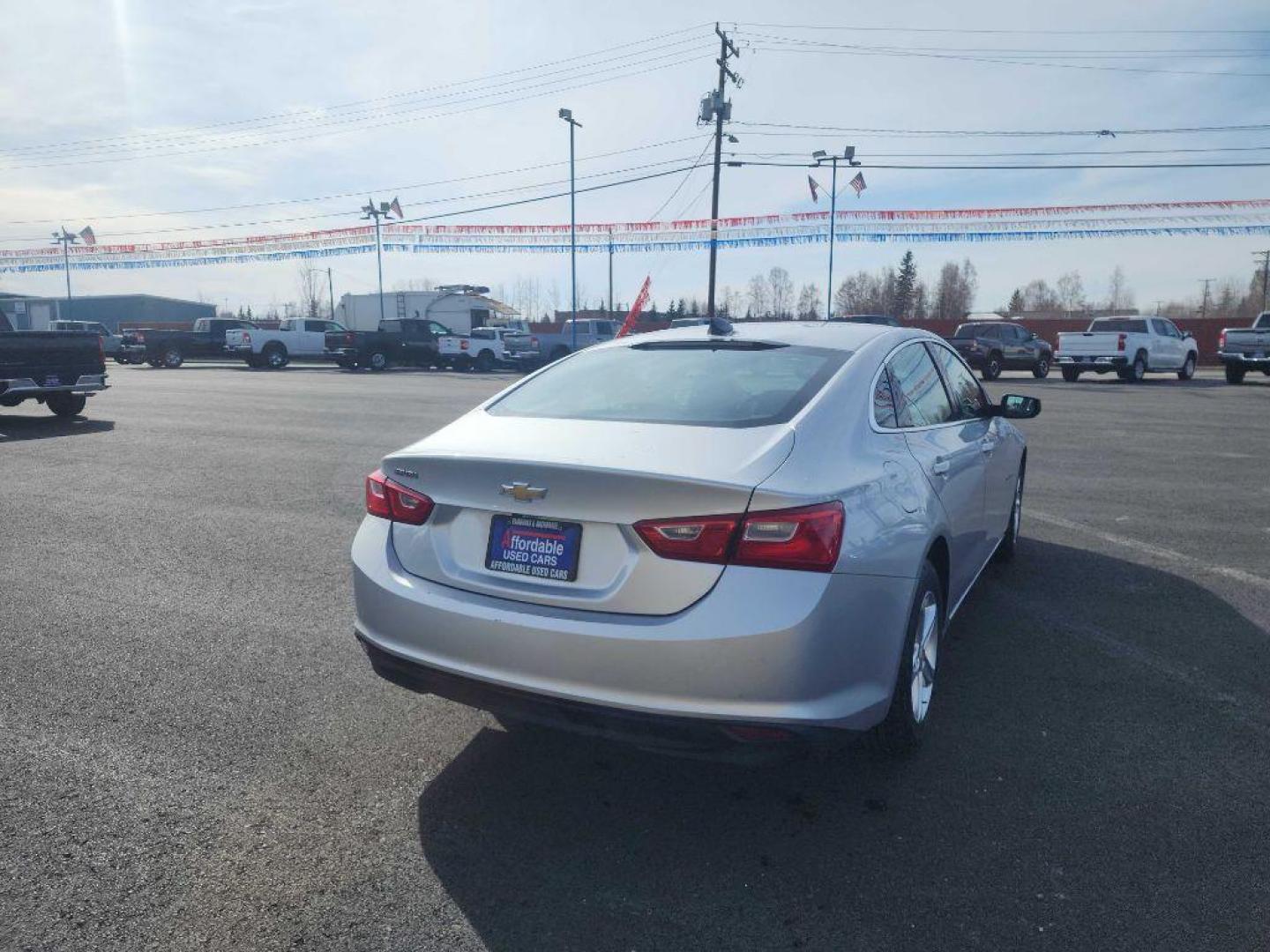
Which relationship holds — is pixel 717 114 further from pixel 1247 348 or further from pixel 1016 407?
pixel 1016 407

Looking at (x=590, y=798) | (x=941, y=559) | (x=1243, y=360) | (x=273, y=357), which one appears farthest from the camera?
(x=273, y=357)

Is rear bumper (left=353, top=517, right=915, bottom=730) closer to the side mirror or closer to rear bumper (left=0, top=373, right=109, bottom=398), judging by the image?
the side mirror

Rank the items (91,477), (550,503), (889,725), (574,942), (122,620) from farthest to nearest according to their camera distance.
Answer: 1. (91,477)
2. (122,620)
3. (889,725)
4. (550,503)
5. (574,942)

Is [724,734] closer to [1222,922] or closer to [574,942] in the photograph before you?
[574,942]

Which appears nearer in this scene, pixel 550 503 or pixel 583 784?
pixel 550 503

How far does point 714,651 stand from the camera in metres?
2.55

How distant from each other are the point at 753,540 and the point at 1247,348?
26957 millimetres

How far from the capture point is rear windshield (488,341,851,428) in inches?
125

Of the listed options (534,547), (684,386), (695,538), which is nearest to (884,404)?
(684,386)

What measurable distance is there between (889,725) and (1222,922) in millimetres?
1038

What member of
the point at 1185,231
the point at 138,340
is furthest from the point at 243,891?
the point at 138,340

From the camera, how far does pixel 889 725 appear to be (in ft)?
10.3

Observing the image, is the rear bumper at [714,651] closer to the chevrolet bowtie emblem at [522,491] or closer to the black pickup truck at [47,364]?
the chevrolet bowtie emblem at [522,491]

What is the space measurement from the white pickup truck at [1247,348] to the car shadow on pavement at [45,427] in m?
26.0
